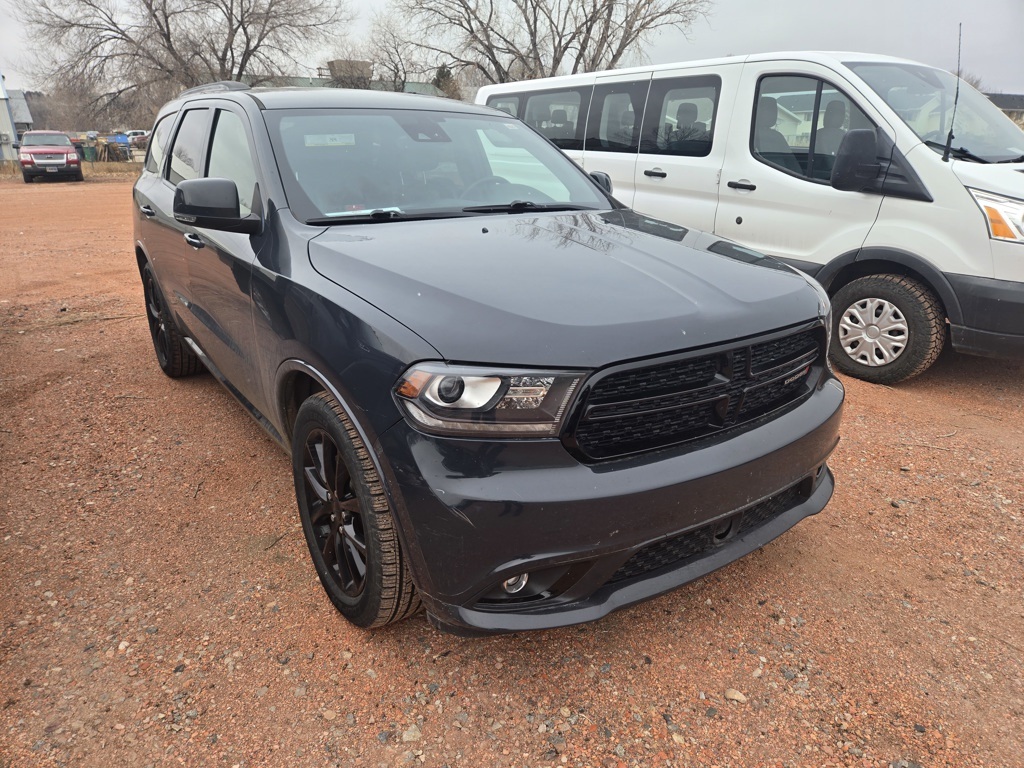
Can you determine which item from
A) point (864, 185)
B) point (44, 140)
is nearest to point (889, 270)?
point (864, 185)

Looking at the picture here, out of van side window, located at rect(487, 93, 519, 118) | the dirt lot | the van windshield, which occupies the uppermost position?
van side window, located at rect(487, 93, 519, 118)

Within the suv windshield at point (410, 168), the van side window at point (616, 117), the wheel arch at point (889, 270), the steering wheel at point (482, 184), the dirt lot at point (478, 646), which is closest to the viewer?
the dirt lot at point (478, 646)

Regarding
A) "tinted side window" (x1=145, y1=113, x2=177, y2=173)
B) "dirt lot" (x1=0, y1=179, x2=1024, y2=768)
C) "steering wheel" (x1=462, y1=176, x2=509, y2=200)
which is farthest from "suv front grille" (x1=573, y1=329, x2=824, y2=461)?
"tinted side window" (x1=145, y1=113, x2=177, y2=173)

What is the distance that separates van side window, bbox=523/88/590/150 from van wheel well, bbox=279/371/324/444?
4705 millimetres

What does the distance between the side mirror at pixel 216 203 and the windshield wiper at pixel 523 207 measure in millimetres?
848

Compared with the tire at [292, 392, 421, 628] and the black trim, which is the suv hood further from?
the black trim

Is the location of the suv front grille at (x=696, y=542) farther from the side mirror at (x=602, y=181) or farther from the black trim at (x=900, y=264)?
the black trim at (x=900, y=264)

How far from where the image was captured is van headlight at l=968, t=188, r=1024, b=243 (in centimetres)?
389

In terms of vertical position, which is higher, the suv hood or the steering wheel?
the steering wheel

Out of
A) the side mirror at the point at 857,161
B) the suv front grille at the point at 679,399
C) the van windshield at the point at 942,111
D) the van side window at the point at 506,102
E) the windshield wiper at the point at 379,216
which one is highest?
the van side window at the point at 506,102

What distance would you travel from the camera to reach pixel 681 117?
5637mm

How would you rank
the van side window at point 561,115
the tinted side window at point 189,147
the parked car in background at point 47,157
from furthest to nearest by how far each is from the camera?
1. the parked car in background at point 47,157
2. the van side window at point 561,115
3. the tinted side window at point 189,147

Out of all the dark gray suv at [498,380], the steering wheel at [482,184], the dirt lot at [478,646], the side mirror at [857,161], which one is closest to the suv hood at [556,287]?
the dark gray suv at [498,380]

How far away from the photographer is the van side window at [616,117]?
5988 mm
